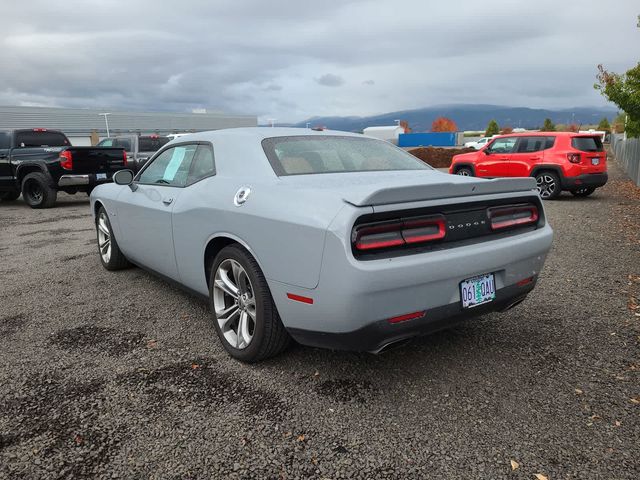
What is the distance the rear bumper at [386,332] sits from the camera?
2406 millimetres

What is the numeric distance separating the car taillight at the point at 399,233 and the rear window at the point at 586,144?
33.8ft

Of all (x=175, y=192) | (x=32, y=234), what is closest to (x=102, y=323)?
(x=175, y=192)

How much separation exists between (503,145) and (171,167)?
10622mm

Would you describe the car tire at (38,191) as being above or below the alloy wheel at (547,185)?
above

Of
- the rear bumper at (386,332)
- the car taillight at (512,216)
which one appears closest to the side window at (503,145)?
the car taillight at (512,216)

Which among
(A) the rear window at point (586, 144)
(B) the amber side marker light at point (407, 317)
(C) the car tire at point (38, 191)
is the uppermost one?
(A) the rear window at point (586, 144)

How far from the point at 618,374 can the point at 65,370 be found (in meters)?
3.48

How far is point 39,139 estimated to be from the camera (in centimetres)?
1212

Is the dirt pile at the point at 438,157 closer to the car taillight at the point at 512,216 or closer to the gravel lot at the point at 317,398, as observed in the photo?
the gravel lot at the point at 317,398

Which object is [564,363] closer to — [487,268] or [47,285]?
[487,268]

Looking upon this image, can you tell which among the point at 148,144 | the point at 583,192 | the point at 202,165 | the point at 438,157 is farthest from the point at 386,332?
the point at 438,157

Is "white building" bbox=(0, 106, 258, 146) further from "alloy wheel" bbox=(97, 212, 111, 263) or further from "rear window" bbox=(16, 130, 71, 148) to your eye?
"alloy wheel" bbox=(97, 212, 111, 263)

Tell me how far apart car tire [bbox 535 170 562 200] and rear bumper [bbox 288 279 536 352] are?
9.96 metres

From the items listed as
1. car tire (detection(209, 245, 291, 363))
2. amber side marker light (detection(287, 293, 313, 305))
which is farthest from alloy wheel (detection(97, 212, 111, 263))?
amber side marker light (detection(287, 293, 313, 305))
